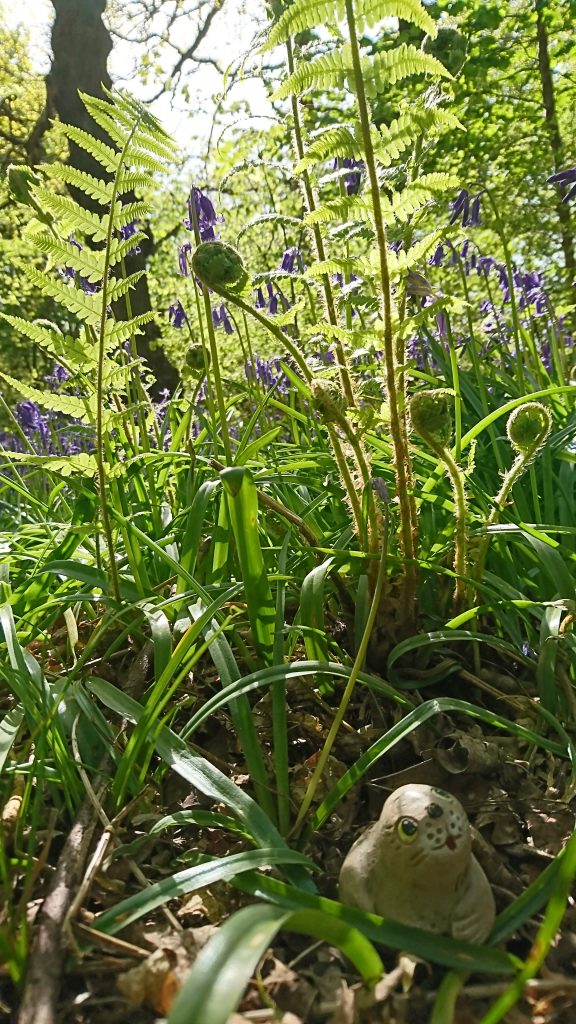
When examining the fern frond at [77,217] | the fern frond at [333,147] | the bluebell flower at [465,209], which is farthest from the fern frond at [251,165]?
the bluebell flower at [465,209]

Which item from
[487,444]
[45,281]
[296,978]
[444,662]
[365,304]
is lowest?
[296,978]

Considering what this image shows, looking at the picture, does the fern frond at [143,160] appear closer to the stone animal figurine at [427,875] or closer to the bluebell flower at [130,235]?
the bluebell flower at [130,235]

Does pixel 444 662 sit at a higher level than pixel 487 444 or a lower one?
lower

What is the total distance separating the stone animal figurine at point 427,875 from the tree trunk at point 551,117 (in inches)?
263

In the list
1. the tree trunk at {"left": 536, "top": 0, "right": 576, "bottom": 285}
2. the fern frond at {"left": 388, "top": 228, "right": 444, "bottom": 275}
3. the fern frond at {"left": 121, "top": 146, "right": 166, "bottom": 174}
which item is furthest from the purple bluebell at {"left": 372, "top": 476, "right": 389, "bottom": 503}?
the tree trunk at {"left": 536, "top": 0, "right": 576, "bottom": 285}

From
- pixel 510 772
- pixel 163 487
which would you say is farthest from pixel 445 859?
pixel 163 487

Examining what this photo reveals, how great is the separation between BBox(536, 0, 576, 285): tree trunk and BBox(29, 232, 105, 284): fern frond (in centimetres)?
613

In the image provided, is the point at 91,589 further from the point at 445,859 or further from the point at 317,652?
the point at 445,859

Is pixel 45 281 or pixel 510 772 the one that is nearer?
pixel 510 772

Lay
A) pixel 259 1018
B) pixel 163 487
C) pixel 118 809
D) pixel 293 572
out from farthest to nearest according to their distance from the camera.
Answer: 1. pixel 163 487
2. pixel 293 572
3. pixel 118 809
4. pixel 259 1018

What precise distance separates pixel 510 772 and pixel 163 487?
145cm

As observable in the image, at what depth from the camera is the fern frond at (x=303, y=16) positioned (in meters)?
1.01

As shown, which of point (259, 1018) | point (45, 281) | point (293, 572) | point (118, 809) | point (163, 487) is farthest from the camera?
point (163, 487)

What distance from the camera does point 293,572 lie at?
174 centimetres
